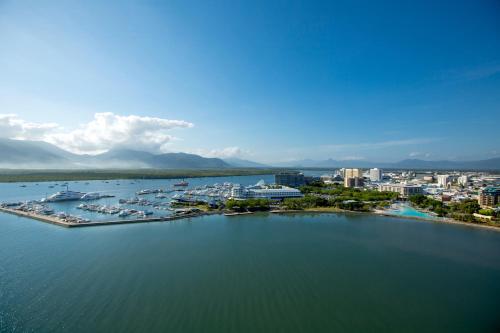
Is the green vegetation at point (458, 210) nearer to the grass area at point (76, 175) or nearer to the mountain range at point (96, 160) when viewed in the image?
the grass area at point (76, 175)

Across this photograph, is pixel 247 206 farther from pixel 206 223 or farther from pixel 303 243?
pixel 303 243

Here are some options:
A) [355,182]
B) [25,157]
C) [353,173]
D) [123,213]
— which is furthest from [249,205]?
[25,157]

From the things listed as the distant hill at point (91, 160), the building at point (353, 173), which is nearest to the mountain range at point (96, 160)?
the distant hill at point (91, 160)

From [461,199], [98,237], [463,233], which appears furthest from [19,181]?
[461,199]

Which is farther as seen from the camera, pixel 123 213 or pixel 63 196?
pixel 63 196

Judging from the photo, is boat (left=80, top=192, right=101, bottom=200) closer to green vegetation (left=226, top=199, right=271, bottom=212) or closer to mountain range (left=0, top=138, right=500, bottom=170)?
green vegetation (left=226, top=199, right=271, bottom=212)

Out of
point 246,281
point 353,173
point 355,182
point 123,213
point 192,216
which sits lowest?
point 246,281

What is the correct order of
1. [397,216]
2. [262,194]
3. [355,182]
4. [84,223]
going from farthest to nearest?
[355,182] < [262,194] < [397,216] < [84,223]

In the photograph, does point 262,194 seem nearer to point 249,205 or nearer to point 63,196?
point 249,205

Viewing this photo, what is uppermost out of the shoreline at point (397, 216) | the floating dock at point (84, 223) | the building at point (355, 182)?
the building at point (355, 182)
